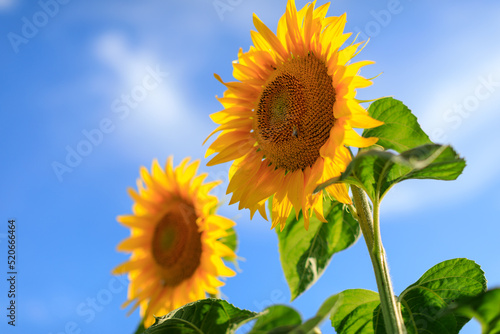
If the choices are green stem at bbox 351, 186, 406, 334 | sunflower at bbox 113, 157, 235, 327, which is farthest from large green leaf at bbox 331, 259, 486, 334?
sunflower at bbox 113, 157, 235, 327

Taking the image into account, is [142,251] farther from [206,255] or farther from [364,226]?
[364,226]

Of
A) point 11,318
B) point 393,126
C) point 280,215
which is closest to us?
point 393,126

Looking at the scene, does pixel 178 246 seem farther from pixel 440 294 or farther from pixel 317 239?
pixel 440 294

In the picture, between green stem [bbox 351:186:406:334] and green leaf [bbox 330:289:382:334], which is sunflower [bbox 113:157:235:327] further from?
green stem [bbox 351:186:406:334]

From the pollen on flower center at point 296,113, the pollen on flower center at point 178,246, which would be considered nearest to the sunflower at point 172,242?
the pollen on flower center at point 178,246

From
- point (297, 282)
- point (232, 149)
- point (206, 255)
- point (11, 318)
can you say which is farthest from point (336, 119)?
point (11, 318)

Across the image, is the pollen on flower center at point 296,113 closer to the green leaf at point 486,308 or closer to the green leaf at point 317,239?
the green leaf at point 317,239

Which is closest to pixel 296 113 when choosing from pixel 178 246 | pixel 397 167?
pixel 397 167

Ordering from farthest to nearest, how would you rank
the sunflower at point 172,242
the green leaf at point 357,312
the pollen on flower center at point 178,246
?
the pollen on flower center at point 178,246 → the sunflower at point 172,242 → the green leaf at point 357,312
